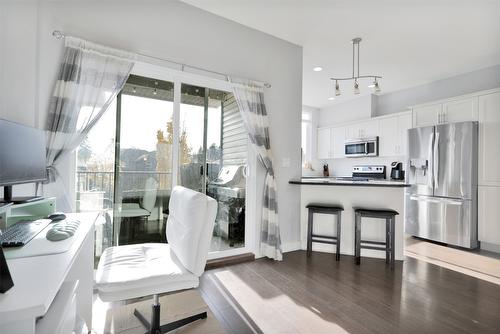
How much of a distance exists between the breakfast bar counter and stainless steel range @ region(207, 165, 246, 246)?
29.2 inches

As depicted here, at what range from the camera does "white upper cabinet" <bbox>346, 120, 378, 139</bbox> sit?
17.5ft

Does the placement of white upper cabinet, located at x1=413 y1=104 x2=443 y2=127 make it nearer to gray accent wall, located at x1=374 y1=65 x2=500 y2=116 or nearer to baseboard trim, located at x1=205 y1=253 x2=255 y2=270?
gray accent wall, located at x1=374 y1=65 x2=500 y2=116

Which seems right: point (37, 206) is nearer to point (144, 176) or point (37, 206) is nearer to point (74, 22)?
point (144, 176)

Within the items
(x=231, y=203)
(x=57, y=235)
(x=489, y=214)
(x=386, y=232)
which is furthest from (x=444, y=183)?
(x=57, y=235)

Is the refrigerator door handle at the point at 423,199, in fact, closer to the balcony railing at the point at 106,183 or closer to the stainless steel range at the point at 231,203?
the stainless steel range at the point at 231,203

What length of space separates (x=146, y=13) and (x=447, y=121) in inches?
180

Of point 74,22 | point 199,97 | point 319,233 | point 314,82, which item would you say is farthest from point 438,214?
point 74,22

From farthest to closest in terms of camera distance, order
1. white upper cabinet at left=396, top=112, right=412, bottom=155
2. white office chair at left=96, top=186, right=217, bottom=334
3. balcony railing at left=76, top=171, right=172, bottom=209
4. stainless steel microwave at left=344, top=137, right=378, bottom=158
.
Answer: stainless steel microwave at left=344, top=137, right=378, bottom=158 < white upper cabinet at left=396, top=112, right=412, bottom=155 < balcony railing at left=76, top=171, right=172, bottom=209 < white office chair at left=96, top=186, right=217, bottom=334

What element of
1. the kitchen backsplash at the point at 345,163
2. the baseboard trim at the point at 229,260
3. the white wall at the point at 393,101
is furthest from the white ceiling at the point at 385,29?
the baseboard trim at the point at 229,260

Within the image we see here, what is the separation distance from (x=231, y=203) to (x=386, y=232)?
1949mm

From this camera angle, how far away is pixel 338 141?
6.00 metres

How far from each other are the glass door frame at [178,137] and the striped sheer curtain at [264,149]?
128 mm

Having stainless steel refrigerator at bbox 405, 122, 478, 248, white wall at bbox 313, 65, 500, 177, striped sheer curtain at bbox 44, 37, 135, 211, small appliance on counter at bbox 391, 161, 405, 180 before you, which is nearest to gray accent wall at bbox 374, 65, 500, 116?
white wall at bbox 313, 65, 500, 177

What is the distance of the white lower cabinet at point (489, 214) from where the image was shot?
139 inches
